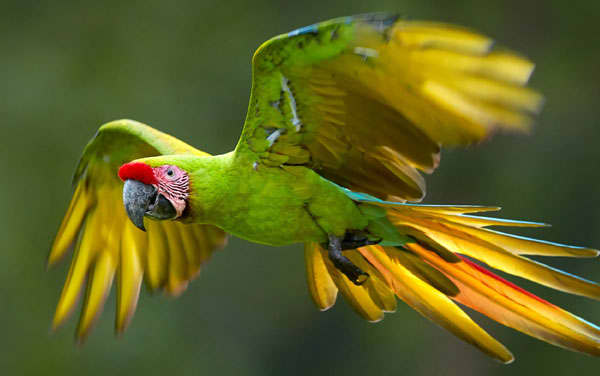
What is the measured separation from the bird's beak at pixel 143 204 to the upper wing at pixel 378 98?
0.75ft

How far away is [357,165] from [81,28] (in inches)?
149

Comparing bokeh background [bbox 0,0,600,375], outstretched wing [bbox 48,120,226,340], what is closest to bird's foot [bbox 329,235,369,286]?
outstretched wing [bbox 48,120,226,340]

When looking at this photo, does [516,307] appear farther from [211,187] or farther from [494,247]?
[211,187]

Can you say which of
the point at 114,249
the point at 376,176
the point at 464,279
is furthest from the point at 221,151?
the point at 464,279

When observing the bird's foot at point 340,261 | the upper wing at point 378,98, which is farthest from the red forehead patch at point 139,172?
the bird's foot at point 340,261

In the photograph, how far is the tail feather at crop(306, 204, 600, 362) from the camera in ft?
5.55

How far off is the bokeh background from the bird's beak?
9.98 feet

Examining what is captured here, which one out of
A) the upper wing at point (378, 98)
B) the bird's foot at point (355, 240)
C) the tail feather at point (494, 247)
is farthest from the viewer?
the bird's foot at point (355, 240)

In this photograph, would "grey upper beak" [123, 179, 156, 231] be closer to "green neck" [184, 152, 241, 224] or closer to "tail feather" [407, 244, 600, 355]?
"green neck" [184, 152, 241, 224]

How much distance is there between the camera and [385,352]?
498 centimetres

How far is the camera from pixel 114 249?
8.05 feet

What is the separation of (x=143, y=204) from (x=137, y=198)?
0.07 ft

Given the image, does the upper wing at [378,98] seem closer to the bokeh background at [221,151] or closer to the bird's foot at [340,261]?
the bird's foot at [340,261]

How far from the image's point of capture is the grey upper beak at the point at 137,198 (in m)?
1.78
